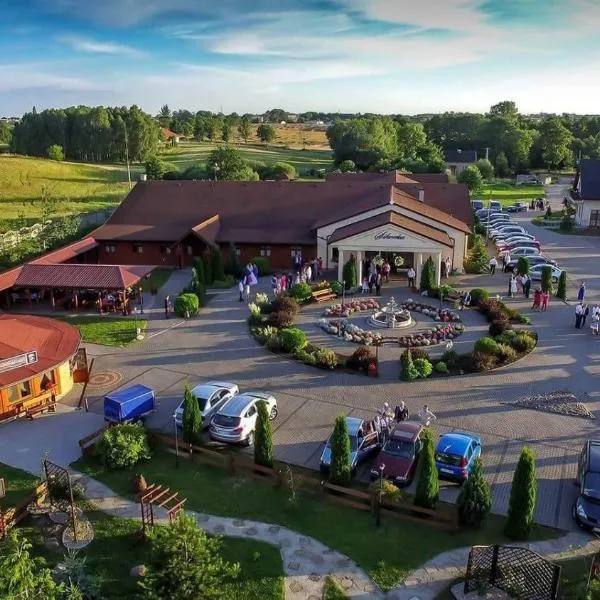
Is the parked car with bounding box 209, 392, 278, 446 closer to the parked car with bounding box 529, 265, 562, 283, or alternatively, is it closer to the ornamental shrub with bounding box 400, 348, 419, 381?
the ornamental shrub with bounding box 400, 348, 419, 381

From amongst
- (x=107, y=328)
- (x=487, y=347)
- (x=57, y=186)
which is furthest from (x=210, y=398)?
(x=57, y=186)

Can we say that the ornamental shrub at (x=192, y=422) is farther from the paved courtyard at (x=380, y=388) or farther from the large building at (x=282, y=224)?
the large building at (x=282, y=224)

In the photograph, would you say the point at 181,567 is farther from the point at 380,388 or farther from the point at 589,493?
the point at 380,388

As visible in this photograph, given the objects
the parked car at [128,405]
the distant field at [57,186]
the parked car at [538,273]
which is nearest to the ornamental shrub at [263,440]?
the parked car at [128,405]

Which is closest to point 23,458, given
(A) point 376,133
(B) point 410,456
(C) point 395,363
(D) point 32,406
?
(D) point 32,406

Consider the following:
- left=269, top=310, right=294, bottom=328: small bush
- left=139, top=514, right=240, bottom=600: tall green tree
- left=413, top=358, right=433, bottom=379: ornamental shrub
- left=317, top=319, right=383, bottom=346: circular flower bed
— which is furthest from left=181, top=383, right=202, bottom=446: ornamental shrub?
left=269, top=310, right=294, bottom=328: small bush
